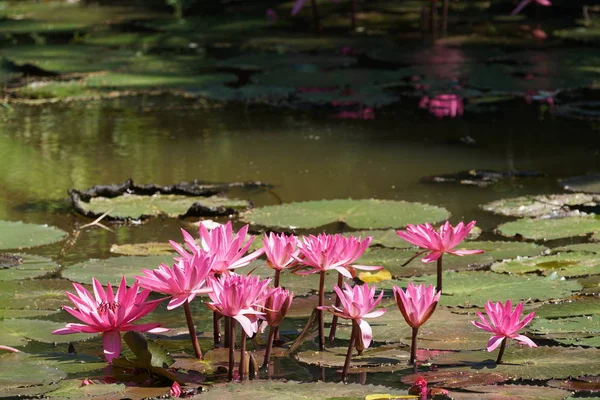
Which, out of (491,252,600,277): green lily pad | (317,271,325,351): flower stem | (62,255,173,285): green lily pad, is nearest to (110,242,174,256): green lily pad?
(62,255,173,285): green lily pad

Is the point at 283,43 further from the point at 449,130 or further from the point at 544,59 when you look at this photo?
the point at 449,130

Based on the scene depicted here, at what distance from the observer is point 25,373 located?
1.98m

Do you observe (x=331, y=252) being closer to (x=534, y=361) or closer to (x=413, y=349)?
(x=413, y=349)

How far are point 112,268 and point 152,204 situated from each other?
2.75 ft

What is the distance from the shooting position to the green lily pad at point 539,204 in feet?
11.5

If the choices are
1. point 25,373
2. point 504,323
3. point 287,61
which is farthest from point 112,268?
point 287,61

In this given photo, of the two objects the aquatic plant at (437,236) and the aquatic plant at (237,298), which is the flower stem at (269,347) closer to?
the aquatic plant at (237,298)

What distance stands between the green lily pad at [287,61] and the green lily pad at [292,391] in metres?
4.62

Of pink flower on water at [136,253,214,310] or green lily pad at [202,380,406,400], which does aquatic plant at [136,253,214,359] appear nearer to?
pink flower on water at [136,253,214,310]

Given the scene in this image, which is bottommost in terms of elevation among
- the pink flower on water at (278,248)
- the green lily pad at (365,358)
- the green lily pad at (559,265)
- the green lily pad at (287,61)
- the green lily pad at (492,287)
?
the green lily pad at (287,61)

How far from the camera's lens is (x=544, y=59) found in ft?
21.6

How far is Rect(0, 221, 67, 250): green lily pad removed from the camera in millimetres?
3123

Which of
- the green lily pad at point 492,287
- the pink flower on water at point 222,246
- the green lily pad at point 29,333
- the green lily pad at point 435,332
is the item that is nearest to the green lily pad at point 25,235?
the green lily pad at point 29,333

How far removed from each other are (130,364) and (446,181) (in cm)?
219
